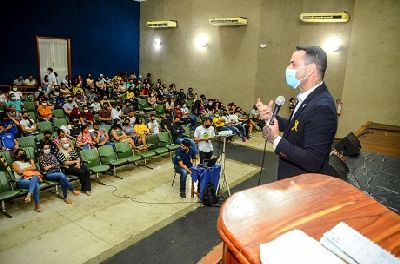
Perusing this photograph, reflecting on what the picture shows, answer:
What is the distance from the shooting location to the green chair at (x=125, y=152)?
730cm

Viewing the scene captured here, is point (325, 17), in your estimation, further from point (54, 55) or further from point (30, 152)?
point (54, 55)

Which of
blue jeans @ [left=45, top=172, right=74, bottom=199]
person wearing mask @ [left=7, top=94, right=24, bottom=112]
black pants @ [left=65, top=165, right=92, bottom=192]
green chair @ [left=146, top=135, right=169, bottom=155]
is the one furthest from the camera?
person wearing mask @ [left=7, top=94, right=24, bottom=112]

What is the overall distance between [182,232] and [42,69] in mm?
11716

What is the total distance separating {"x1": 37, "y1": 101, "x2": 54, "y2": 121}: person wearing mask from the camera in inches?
366

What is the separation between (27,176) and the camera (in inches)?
216

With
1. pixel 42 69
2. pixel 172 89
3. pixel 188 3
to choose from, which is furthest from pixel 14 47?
pixel 188 3

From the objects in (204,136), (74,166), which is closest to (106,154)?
(74,166)

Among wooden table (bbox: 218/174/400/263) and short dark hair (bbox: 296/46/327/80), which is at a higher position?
short dark hair (bbox: 296/46/327/80)

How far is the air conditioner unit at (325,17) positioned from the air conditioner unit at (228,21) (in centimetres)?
264

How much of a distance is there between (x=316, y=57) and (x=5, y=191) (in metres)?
5.53

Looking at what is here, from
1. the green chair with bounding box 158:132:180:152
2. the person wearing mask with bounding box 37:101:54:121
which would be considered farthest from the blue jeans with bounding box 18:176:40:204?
the person wearing mask with bounding box 37:101:54:121

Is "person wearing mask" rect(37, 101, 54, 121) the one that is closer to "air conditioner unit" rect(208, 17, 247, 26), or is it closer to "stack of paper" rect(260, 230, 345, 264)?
"air conditioner unit" rect(208, 17, 247, 26)

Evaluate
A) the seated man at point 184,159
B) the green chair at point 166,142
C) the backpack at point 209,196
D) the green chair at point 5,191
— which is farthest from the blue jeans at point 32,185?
the green chair at point 166,142

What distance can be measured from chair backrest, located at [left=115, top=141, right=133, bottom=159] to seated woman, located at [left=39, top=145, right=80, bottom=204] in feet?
5.11
